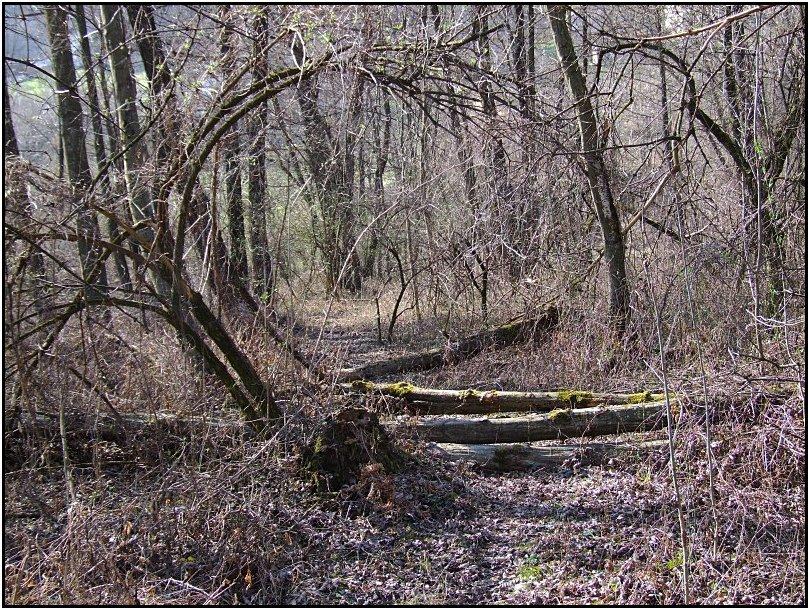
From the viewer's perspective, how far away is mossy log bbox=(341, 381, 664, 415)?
6.64 metres

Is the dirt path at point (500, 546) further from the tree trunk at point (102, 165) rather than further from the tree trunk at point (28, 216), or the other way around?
the tree trunk at point (102, 165)

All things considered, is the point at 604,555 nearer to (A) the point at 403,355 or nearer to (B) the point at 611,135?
(B) the point at 611,135

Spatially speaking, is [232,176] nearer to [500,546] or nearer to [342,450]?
[342,450]

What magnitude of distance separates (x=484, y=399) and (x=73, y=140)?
6411 mm

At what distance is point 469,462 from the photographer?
611 centimetres

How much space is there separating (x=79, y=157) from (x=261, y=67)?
510 cm

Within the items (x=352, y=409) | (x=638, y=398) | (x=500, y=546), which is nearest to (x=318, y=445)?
(x=352, y=409)

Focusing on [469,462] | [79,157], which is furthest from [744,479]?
[79,157]

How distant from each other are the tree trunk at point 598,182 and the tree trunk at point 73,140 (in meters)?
4.87

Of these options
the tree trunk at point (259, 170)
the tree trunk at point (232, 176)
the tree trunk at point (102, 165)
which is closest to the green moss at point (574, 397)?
the tree trunk at point (259, 170)

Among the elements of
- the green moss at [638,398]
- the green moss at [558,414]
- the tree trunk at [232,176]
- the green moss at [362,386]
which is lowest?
the green moss at [558,414]

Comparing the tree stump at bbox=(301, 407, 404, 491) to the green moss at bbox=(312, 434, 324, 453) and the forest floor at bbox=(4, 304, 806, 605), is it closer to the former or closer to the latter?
the green moss at bbox=(312, 434, 324, 453)

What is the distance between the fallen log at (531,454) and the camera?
6.05 meters

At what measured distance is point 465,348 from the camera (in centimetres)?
933
